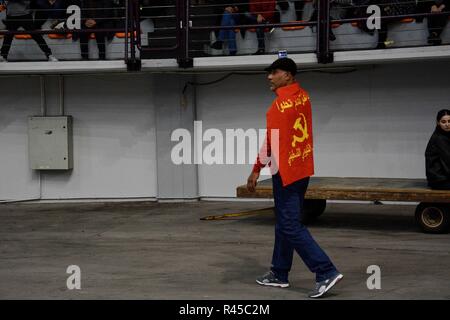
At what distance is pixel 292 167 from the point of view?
7703mm

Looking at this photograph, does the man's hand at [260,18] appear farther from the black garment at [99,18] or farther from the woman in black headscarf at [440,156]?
the woman in black headscarf at [440,156]

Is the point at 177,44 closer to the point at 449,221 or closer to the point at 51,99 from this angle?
the point at 51,99

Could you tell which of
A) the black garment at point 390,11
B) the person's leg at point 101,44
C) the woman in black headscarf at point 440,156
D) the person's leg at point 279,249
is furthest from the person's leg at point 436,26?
the person's leg at point 279,249

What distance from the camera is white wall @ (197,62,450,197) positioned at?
15734 millimetres

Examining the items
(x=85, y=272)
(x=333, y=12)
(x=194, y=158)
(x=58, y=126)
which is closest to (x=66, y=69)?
(x=58, y=126)

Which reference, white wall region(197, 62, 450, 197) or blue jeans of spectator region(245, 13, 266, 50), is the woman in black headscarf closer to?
white wall region(197, 62, 450, 197)

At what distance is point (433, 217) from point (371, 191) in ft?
3.18

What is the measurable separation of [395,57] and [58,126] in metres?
6.92

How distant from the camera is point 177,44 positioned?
50.4 feet

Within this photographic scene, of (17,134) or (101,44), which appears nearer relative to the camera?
(101,44)

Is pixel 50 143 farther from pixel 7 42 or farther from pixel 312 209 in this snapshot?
pixel 312 209

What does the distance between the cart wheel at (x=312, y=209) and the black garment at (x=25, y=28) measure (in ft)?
20.1

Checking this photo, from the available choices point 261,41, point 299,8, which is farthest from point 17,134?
point 299,8

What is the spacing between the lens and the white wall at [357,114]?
15734 millimetres
